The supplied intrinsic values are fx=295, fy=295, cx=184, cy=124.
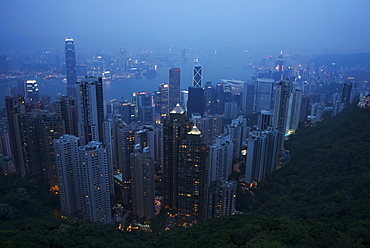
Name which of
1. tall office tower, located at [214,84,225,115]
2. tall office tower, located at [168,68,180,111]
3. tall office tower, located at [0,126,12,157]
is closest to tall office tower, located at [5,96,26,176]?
tall office tower, located at [0,126,12,157]

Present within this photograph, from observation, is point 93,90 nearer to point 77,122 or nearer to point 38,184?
point 77,122

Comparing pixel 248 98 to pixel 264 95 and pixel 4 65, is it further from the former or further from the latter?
pixel 4 65

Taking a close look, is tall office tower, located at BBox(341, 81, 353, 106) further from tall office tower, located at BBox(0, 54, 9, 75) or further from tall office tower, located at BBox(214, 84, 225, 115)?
tall office tower, located at BBox(0, 54, 9, 75)

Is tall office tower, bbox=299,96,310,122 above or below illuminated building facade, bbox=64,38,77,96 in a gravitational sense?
below

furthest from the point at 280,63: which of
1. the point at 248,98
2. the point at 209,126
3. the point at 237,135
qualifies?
the point at 237,135

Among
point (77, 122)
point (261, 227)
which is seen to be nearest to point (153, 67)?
point (77, 122)

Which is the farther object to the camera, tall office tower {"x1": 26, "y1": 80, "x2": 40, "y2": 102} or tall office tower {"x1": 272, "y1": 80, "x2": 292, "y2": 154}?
tall office tower {"x1": 26, "y1": 80, "x2": 40, "y2": 102}

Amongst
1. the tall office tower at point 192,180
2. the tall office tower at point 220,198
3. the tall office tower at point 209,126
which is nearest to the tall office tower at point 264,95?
the tall office tower at point 209,126

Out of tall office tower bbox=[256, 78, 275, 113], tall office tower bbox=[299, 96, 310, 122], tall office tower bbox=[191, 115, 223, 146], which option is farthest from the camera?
tall office tower bbox=[256, 78, 275, 113]
